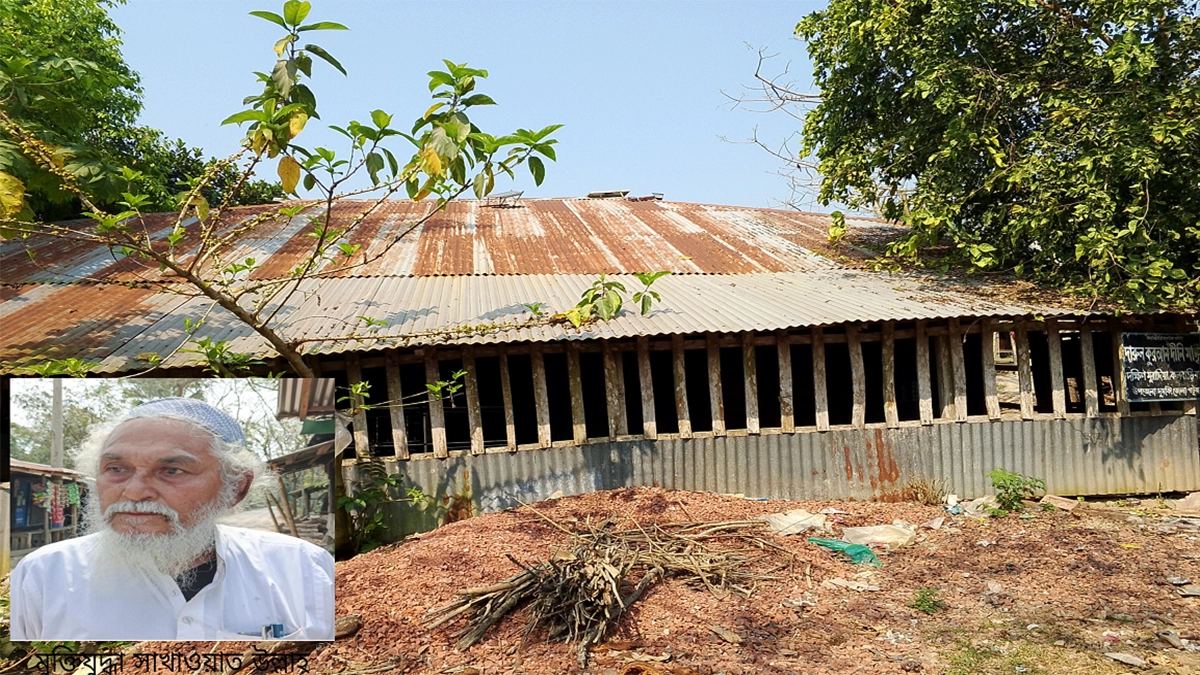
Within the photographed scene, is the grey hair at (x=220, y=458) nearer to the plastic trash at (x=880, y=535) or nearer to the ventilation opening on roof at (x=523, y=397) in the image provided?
the plastic trash at (x=880, y=535)

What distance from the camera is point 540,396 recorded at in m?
8.44

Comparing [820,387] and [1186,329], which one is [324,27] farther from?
[1186,329]

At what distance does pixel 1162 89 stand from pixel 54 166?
12200 mm

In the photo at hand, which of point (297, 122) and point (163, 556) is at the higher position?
point (297, 122)

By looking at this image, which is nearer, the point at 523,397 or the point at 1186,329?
the point at 1186,329

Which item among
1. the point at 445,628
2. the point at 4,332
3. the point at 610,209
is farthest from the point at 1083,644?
the point at 610,209

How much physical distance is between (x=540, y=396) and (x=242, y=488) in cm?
525

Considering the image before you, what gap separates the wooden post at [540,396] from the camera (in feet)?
27.3

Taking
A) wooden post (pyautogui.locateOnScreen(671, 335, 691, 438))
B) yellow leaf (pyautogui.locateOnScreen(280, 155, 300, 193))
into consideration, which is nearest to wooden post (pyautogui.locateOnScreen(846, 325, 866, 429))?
wooden post (pyautogui.locateOnScreen(671, 335, 691, 438))

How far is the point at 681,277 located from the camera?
10984mm

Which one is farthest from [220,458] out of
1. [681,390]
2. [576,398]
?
[681,390]

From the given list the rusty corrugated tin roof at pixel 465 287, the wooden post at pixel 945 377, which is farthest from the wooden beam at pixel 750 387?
the wooden post at pixel 945 377

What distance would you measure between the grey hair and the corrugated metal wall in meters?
4.98

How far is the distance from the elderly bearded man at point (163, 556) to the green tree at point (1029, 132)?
9.77 meters
